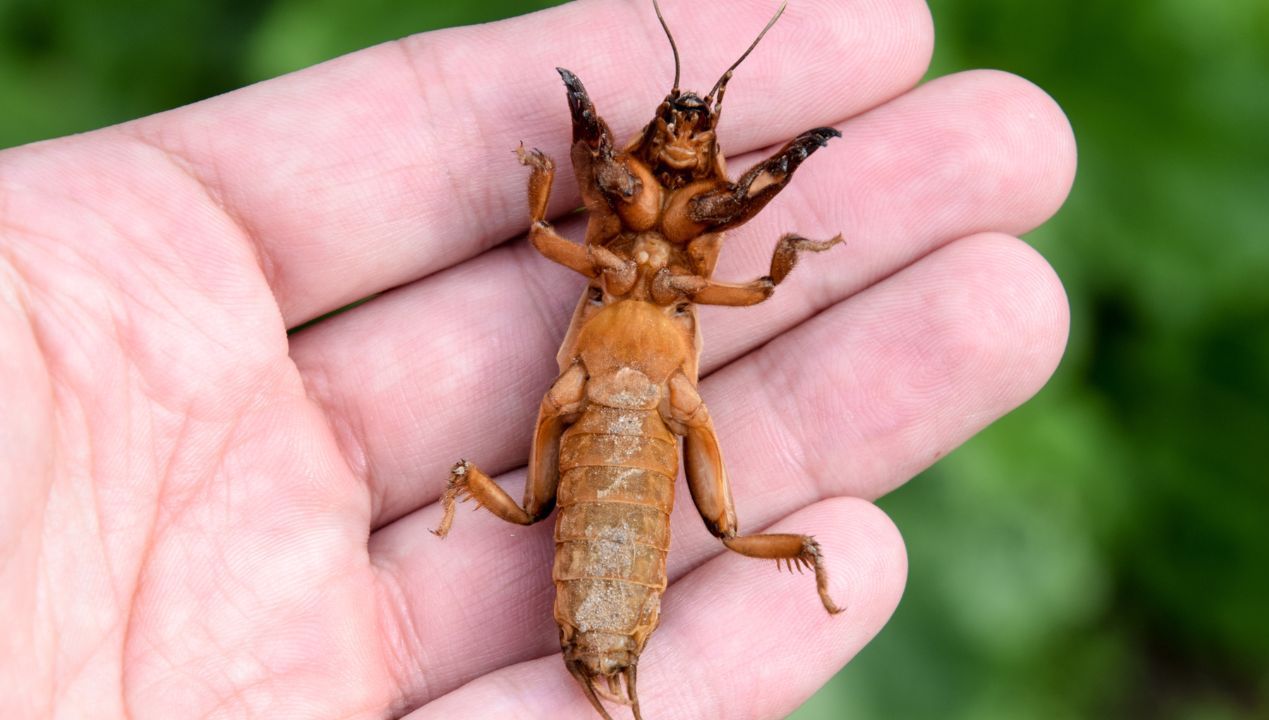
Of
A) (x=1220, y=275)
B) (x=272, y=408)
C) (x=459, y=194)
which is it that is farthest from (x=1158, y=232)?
(x=272, y=408)

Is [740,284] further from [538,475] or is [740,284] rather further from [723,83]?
[538,475]

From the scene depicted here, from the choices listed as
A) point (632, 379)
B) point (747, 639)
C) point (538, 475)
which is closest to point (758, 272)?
point (632, 379)

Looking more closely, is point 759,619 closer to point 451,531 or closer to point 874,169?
point 451,531

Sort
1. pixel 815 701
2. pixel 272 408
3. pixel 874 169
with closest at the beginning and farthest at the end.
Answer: pixel 272 408 < pixel 874 169 < pixel 815 701

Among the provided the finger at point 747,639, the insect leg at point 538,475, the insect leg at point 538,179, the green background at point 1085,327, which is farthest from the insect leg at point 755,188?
the green background at point 1085,327

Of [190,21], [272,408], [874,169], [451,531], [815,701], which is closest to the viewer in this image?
[272,408]

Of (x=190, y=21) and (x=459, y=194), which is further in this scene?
(x=190, y=21)
